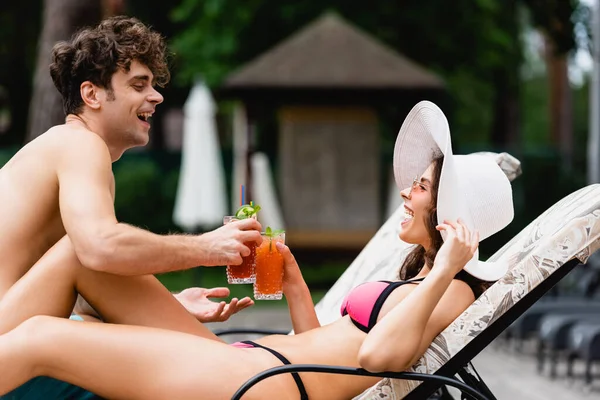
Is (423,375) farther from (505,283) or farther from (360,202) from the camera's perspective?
(360,202)

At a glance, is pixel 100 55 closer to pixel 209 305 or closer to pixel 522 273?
pixel 209 305

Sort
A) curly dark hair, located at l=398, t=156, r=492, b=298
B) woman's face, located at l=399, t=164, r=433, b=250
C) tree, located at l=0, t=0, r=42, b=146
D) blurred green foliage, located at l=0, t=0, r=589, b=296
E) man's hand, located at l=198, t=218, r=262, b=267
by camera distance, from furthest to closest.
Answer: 1. tree, located at l=0, t=0, r=42, b=146
2. blurred green foliage, located at l=0, t=0, r=589, b=296
3. woman's face, located at l=399, t=164, r=433, b=250
4. curly dark hair, located at l=398, t=156, r=492, b=298
5. man's hand, located at l=198, t=218, r=262, b=267

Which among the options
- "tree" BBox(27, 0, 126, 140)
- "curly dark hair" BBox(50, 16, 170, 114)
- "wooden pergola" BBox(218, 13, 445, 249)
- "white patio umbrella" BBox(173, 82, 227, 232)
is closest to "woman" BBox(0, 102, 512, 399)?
"curly dark hair" BBox(50, 16, 170, 114)

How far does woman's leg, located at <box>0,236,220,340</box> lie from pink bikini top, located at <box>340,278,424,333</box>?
58 centimetres

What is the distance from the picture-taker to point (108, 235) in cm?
337

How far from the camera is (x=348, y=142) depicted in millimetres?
16781

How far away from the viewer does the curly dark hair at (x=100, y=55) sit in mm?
3807

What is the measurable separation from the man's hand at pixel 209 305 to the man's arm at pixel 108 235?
0.50 meters

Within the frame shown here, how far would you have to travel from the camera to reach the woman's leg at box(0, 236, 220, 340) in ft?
11.4

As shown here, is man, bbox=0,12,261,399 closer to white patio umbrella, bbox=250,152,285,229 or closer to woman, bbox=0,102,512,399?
woman, bbox=0,102,512,399

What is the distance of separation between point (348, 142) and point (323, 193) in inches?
36.0

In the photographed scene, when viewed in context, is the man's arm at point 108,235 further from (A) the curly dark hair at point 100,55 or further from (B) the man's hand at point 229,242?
(A) the curly dark hair at point 100,55

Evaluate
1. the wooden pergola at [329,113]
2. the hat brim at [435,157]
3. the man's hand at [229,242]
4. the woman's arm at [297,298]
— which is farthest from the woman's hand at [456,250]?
the wooden pergola at [329,113]

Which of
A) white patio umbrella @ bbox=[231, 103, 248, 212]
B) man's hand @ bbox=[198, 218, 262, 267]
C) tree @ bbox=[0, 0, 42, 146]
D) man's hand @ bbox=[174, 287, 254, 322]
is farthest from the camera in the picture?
tree @ bbox=[0, 0, 42, 146]
